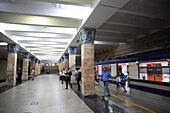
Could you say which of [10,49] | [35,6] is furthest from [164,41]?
[10,49]

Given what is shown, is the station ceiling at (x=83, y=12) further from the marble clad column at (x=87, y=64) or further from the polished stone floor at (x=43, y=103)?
the polished stone floor at (x=43, y=103)

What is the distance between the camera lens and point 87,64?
24.6 ft

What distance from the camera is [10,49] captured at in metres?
12.4

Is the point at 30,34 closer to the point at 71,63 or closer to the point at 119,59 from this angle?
the point at 71,63

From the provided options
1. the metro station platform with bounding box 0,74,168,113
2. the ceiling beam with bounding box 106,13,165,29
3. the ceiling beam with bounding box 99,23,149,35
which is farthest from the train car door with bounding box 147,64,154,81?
the ceiling beam with bounding box 99,23,149,35

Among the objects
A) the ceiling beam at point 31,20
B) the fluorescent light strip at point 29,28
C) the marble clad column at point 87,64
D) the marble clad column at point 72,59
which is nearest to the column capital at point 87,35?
the marble clad column at point 87,64

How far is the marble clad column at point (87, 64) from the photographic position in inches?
289

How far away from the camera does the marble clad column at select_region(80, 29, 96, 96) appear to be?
7.35 metres

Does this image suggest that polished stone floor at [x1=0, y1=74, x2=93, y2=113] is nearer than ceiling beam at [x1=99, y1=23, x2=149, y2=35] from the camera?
Yes

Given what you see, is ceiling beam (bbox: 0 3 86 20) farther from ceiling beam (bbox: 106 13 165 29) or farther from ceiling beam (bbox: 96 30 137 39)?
ceiling beam (bbox: 96 30 137 39)

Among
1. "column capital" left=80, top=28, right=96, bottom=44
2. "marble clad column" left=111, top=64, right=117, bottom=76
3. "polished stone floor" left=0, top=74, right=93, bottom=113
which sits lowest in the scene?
"polished stone floor" left=0, top=74, right=93, bottom=113

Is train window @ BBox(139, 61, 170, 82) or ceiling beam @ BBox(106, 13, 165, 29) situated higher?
ceiling beam @ BBox(106, 13, 165, 29)

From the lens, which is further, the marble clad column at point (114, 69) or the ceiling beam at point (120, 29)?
the marble clad column at point (114, 69)

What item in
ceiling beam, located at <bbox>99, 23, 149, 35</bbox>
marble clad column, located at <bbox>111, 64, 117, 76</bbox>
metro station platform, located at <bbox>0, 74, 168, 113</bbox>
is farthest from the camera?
marble clad column, located at <bbox>111, 64, 117, 76</bbox>
